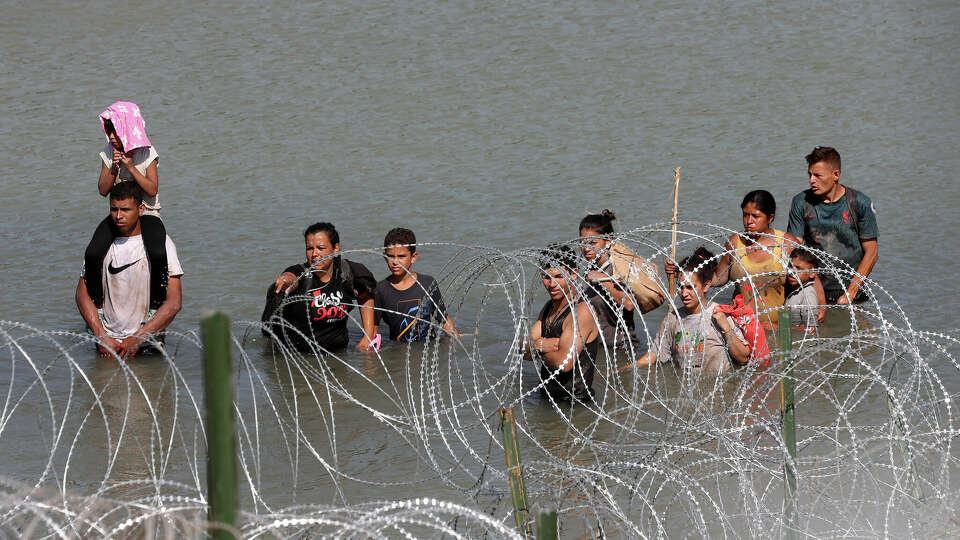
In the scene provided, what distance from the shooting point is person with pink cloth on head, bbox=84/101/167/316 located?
9.35 m

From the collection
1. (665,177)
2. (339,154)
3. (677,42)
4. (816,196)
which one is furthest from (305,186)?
(677,42)

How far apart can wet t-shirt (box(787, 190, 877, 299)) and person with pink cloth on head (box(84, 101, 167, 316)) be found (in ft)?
16.7

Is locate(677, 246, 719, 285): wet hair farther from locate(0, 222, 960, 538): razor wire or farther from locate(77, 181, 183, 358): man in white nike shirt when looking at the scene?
locate(77, 181, 183, 358): man in white nike shirt

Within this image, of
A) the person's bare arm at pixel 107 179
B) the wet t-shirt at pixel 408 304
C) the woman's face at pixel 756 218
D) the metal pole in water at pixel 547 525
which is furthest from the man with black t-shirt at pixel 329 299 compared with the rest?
the metal pole in water at pixel 547 525

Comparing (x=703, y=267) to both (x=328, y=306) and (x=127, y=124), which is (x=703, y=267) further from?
(x=127, y=124)

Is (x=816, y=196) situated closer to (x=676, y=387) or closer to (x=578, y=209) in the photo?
(x=676, y=387)

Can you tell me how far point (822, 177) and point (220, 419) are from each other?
8.55 m

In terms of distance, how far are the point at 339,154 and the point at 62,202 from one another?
395cm

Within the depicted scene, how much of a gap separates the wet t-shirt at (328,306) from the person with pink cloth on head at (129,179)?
3.18 feet

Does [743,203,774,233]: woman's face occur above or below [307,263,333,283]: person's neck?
above

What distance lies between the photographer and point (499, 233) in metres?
13.9

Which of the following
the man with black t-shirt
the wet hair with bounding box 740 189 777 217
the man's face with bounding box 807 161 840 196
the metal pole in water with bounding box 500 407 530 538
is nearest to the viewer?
the metal pole in water with bounding box 500 407 530 538

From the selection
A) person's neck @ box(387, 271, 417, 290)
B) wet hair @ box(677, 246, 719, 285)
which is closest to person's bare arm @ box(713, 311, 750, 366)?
wet hair @ box(677, 246, 719, 285)

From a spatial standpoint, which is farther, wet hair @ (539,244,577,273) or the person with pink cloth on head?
the person with pink cloth on head
